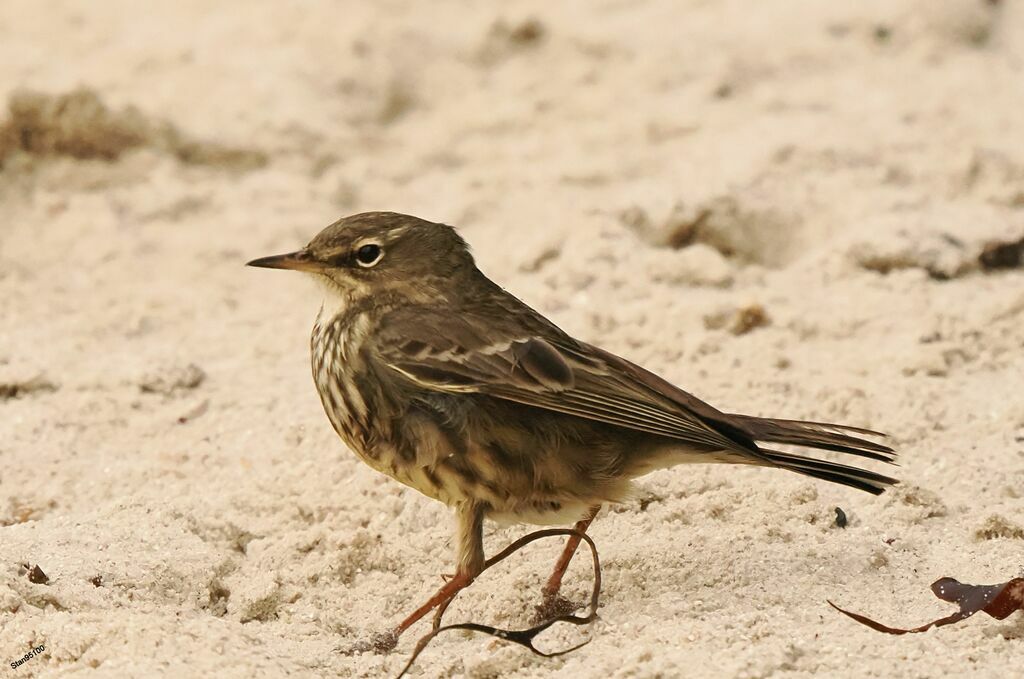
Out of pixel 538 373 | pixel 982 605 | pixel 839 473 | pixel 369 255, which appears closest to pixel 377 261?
pixel 369 255

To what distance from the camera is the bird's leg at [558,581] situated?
453 cm

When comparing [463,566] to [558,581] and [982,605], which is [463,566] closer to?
[558,581]

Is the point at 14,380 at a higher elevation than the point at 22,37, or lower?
lower

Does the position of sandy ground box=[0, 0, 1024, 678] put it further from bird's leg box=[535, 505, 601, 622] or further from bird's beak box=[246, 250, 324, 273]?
bird's beak box=[246, 250, 324, 273]

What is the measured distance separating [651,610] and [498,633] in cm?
54

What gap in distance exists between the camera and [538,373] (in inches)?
186

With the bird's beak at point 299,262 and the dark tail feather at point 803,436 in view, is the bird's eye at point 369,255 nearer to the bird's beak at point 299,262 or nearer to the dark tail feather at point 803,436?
the bird's beak at point 299,262

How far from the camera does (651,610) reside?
444 centimetres

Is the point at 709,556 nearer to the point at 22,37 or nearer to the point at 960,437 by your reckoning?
the point at 960,437

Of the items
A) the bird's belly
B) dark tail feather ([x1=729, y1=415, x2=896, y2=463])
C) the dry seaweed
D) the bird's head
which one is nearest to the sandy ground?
the dry seaweed

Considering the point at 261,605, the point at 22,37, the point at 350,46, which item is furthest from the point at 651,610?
the point at 22,37

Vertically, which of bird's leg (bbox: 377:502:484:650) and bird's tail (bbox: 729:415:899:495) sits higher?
Result: bird's tail (bbox: 729:415:899:495)

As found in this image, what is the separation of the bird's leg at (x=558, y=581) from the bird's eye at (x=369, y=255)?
3.91 feet

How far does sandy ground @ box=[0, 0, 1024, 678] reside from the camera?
4.43 meters
